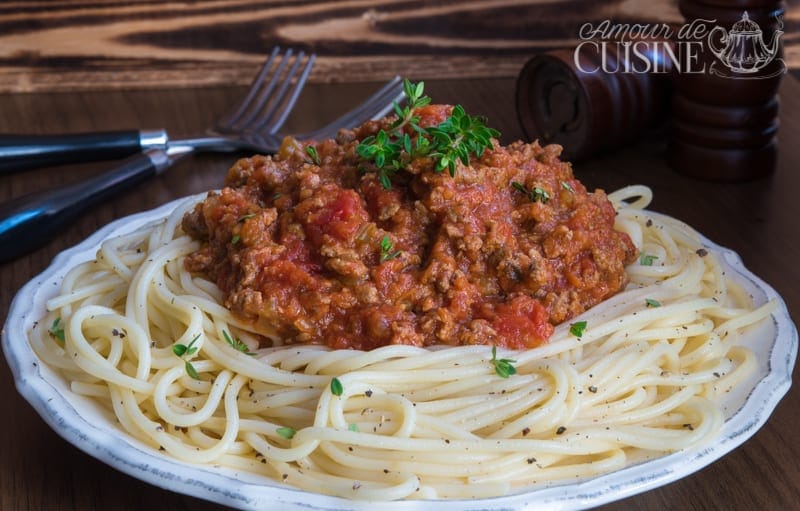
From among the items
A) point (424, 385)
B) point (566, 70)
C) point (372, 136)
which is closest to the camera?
point (424, 385)

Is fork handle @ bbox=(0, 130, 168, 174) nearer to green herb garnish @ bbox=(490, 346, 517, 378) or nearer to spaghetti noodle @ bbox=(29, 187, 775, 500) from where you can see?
spaghetti noodle @ bbox=(29, 187, 775, 500)

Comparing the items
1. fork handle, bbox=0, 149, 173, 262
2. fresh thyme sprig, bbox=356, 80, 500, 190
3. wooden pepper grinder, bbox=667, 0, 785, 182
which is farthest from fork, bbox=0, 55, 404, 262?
wooden pepper grinder, bbox=667, 0, 785, 182

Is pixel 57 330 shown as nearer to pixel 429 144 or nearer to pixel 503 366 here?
pixel 429 144

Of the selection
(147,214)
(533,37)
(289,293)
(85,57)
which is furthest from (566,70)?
(85,57)

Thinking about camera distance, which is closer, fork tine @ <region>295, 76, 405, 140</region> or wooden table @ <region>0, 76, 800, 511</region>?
wooden table @ <region>0, 76, 800, 511</region>

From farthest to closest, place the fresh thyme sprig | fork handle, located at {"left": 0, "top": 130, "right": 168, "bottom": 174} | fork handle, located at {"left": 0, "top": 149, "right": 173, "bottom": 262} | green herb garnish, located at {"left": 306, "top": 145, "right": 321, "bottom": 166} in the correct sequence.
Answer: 1. fork handle, located at {"left": 0, "top": 130, "right": 168, "bottom": 174}
2. fork handle, located at {"left": 0, "top": 149, "right": 173, "bottom": 262}
3. green herb garnish, located at {"left": 306, "top": 145, "right": 321, "bottom": 166}
4. the fresh thyme sprig

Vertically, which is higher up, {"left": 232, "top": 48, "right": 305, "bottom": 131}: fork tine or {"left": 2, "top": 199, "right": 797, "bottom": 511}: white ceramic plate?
{"left": 2, "top": 199, "right": 797, "bottom": 511}: white ceramic plate

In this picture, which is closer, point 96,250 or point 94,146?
point 96,250

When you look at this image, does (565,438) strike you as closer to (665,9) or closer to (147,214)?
(147,214)
